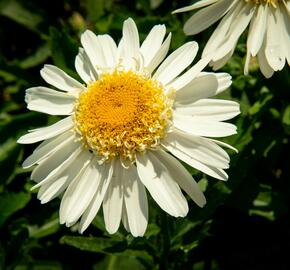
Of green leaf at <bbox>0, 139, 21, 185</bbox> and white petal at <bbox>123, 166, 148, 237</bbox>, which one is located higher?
green leaf at <bbox>0, 139, 21, 185</bbox>

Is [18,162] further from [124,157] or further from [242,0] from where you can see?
[242,0]

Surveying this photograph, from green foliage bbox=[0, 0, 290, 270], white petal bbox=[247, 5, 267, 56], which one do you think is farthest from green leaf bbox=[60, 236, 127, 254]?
white petal bbox=[247, 5, 267, 56]

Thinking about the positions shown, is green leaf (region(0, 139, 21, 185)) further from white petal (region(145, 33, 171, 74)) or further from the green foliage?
white petal (region(145, 33, 171, 74))

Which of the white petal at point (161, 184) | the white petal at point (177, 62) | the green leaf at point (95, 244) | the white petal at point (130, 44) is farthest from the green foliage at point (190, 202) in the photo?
the white petal at point (130, 44)

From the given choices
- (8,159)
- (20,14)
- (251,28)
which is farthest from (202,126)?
(20,14)

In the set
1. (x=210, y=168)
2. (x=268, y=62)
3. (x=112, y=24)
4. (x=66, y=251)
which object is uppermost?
(x=112, y=24)

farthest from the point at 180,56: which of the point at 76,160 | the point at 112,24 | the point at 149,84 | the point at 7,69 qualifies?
the point at 7,69

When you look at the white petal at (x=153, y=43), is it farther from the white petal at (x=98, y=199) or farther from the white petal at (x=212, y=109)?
the white petal at (x=98, y=199)
